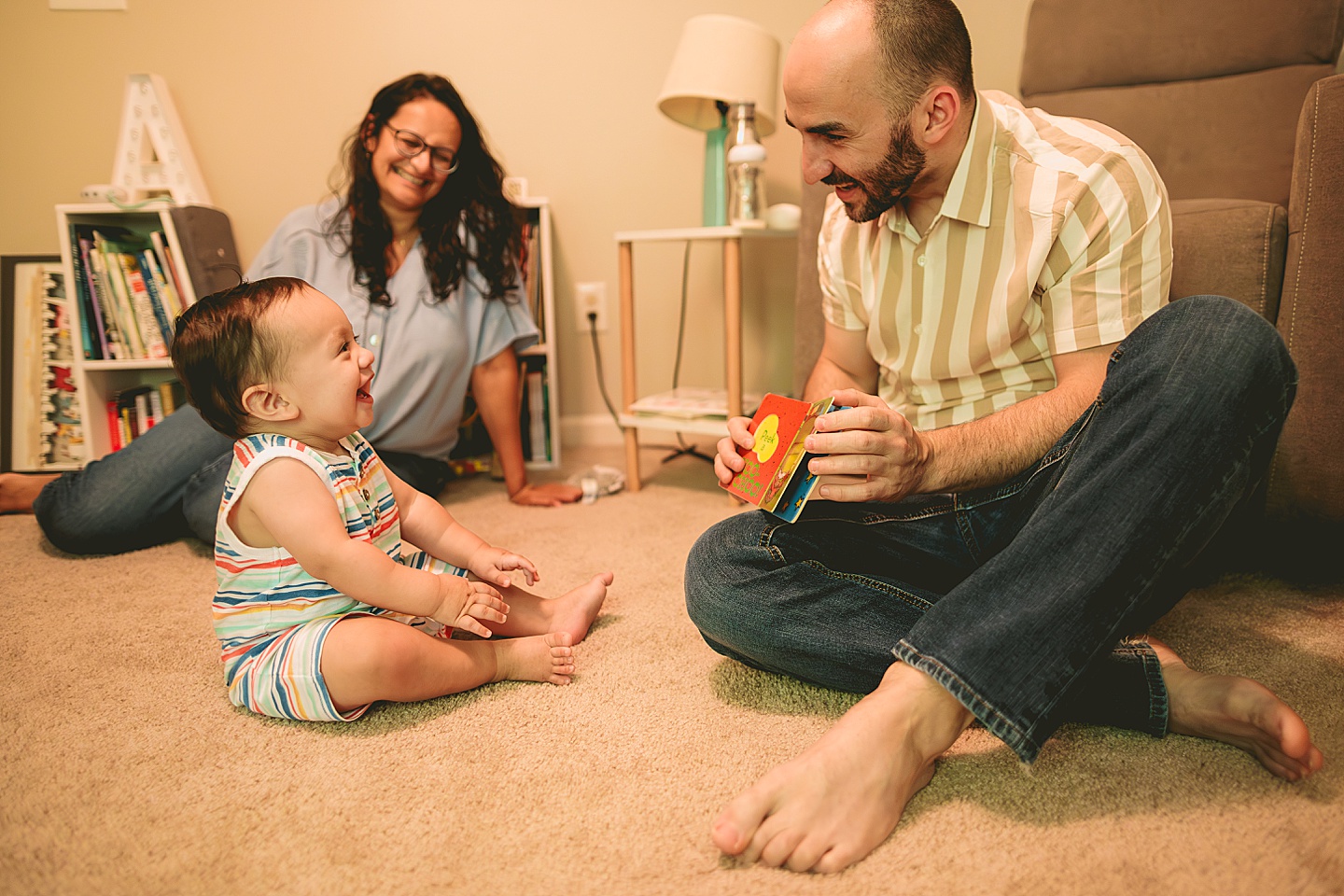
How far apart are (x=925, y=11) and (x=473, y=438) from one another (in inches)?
56.0

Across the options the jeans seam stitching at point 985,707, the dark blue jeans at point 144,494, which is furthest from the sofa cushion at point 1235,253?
the dark blue jeans at point 144,494

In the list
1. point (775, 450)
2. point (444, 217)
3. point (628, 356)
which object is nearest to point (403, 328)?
point (444, 217)

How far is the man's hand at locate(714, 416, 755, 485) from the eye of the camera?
0.90 meters

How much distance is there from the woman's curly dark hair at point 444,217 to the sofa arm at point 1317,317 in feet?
4.36

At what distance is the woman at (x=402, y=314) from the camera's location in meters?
1.44

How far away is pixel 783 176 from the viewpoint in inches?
84.0

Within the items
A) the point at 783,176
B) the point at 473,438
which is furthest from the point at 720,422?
the point at 783,176

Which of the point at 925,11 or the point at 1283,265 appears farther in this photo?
the point at 1283,265

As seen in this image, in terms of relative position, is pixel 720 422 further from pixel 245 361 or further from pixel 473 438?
pixel 245 361

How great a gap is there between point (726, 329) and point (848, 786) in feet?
3.91

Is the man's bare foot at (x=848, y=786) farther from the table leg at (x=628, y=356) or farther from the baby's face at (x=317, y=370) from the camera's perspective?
the table leg at (x=628, y=356)

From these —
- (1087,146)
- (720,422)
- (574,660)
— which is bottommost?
(574,660)

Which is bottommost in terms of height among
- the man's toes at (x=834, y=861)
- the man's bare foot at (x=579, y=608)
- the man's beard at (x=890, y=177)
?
the man's bare foot at (x=579, y=608)

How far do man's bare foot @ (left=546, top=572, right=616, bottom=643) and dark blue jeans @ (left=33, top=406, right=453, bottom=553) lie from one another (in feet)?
2.31
